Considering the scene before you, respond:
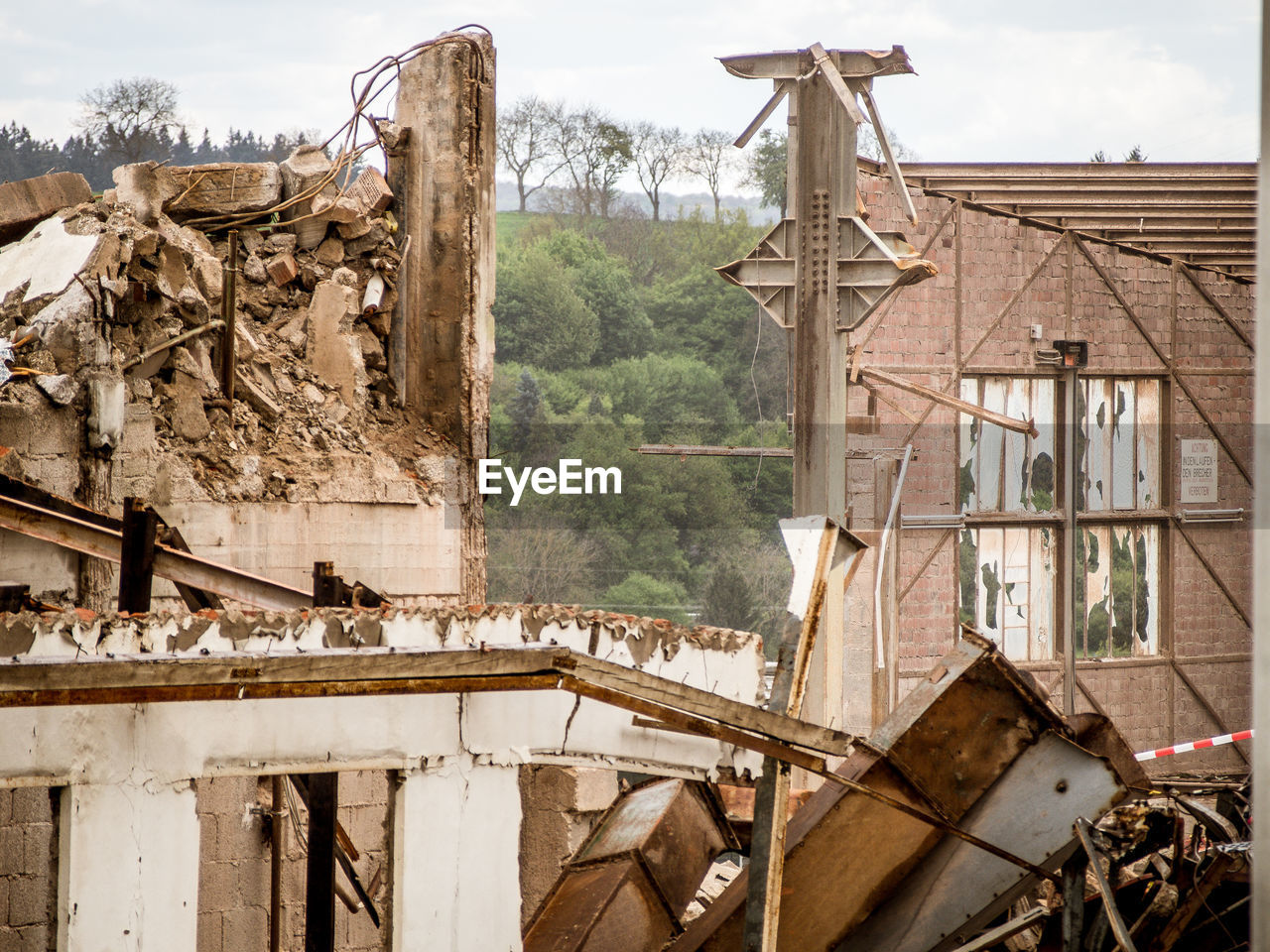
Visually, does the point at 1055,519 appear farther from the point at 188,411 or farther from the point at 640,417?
the point at 640,417

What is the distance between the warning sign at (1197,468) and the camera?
59.6ft

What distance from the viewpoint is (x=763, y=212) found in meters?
54.7

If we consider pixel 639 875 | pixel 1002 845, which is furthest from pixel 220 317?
pixel 1002 845

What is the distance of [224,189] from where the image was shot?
8.52 meters

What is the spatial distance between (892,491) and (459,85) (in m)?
7.04

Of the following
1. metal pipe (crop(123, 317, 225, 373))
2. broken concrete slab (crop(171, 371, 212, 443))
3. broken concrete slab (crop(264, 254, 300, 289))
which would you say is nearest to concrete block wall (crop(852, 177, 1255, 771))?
broken concrete slab (crop(264, 254, 300, 289))

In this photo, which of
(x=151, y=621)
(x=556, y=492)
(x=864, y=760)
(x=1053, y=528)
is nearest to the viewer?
(x=151, y=621)

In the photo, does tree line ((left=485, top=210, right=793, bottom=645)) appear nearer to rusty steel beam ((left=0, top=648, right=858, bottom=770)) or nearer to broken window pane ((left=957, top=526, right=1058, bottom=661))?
broken window pane ((left=957, top=526, right=1058, bottom=661))

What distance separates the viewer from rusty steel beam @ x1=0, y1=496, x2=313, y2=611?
17.0 ft

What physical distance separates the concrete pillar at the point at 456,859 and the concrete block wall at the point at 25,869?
2.61 m

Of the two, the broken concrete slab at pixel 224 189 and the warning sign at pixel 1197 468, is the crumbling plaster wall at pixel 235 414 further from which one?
the warning sign at pixel 1197 468

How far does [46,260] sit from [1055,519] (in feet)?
45.6

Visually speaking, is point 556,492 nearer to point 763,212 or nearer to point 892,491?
point 763,212

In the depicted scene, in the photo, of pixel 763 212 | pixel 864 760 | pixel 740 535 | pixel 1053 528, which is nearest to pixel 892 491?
pixel 1053 528
